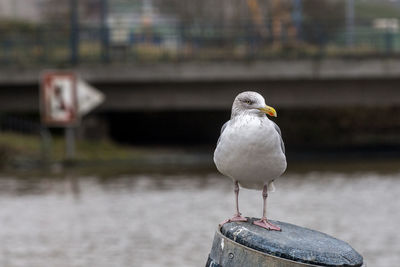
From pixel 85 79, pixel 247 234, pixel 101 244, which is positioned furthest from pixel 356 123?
pixel 247 234

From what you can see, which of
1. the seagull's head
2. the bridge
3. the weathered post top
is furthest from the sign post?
the weathered post top

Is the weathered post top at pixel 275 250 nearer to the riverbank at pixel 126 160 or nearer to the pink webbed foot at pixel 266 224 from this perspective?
the pink webbed foot at pixel 266 224

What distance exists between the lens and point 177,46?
110ft

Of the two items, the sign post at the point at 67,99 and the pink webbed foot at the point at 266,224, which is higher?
the pink webbed foot at the point at 266,224

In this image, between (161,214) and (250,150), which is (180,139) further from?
(250,150)

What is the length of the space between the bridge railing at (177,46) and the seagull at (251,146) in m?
25.8

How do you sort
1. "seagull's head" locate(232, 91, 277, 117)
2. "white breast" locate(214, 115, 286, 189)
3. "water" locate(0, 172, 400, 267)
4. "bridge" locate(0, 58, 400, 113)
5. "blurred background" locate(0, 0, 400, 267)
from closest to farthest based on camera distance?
"white breast" locate(214, 115, 286, 189), "seagull's head" locate(232, 91, 277, 117), "water" locate(0, 172, 400, 267), "blurred background" locate(0, 0, 400, 267), "bridge" locate(0, 58, 400, 113)

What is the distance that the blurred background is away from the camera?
648 inches

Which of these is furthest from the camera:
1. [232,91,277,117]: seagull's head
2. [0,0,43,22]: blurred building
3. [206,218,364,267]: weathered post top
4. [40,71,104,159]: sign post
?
[0,0,43,22]: blurred building

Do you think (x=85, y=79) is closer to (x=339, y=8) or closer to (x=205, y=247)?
(x=205, y=247)

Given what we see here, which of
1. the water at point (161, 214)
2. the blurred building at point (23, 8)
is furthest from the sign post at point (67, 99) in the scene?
the blurred building at point (23, 8)

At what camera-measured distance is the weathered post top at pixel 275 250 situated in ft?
19.2

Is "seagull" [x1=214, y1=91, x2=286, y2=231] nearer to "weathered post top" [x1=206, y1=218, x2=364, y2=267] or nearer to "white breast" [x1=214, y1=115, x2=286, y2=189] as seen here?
"white breast" [x1=214, y1=115, x2=286, y2=189]

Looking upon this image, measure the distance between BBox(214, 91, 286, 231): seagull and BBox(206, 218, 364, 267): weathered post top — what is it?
13.2 inches
